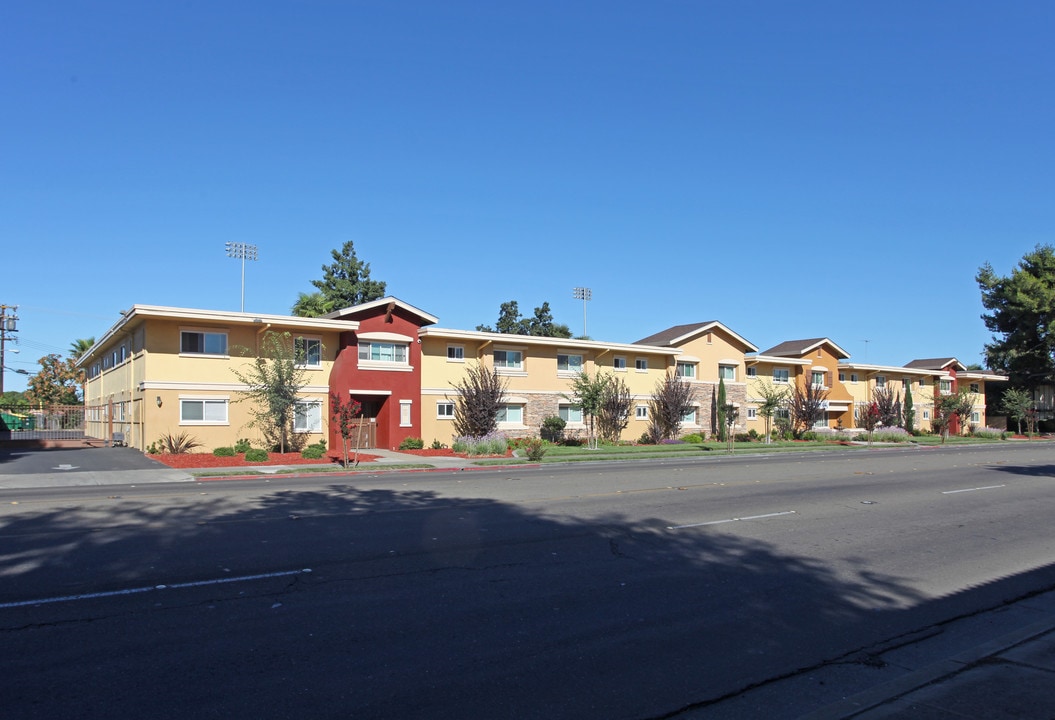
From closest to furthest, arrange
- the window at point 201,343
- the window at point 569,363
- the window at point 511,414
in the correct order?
the window at point 201,343 → the window at point 511,414 → the window at point 569,363

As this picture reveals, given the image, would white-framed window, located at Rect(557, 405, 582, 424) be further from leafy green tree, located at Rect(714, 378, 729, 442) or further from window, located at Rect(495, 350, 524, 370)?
leafy green tree, located at Rect(714, 378, 729, 442)

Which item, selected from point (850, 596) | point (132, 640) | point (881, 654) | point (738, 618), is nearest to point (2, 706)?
point (132, 640)

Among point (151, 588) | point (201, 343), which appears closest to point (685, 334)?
point (201, 343)

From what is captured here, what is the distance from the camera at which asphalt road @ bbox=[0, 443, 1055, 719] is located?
5387mm

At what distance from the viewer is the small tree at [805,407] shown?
5544 centimetres

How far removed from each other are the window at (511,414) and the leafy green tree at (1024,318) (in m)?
50.5

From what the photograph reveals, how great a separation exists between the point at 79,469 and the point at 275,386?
27.0ft

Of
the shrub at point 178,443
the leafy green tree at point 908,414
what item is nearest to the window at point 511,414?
the shrub at point 178,443

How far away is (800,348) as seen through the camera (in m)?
59.3

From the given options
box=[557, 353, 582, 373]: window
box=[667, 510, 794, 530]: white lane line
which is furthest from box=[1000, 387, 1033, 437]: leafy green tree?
box=[667, 510, 794, 530]: white lane line

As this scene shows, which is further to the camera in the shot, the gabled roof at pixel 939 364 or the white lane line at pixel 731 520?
the gabled roof at pixel 939 364

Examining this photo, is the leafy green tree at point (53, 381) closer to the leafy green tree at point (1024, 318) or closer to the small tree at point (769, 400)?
the small tree at point (769, 400)

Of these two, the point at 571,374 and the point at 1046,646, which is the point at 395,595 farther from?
the point at 571,374

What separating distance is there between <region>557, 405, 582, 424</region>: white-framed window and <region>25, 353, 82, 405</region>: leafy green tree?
49.5 meters
